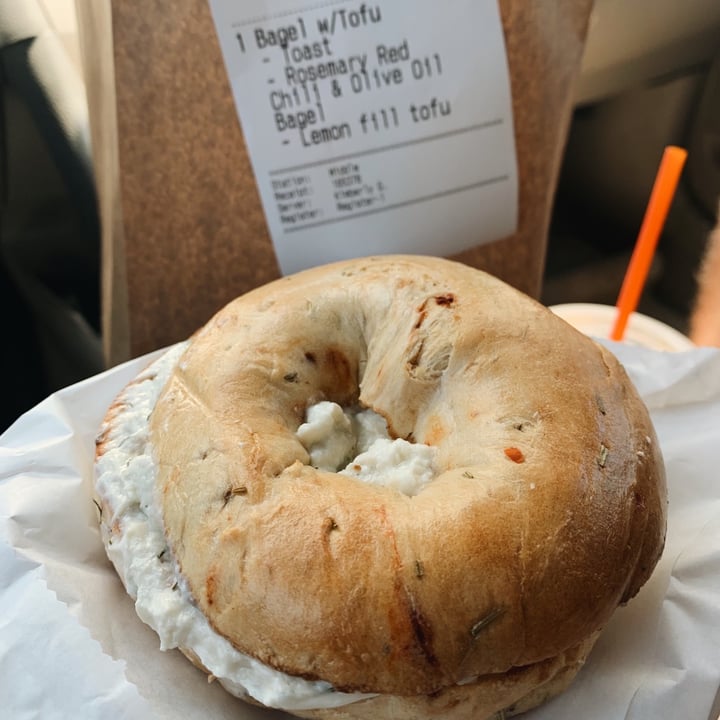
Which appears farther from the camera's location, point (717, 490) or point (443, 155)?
point (443, 155)

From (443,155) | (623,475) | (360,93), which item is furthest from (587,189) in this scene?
(623,475)

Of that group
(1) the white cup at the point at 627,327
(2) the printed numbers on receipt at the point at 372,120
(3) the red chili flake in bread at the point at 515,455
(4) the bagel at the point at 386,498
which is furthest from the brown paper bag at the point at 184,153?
(3) the red chili flake in bread at the point at 515,455

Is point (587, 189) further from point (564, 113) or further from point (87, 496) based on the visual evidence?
point (87, 496)

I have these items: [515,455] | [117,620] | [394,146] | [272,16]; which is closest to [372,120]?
[394,146]

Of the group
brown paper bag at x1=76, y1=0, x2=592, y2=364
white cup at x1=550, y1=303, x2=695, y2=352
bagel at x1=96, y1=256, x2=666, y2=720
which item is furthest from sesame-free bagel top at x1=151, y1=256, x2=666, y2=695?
white cup at x1=550, y1=303, x2=695, y2=352

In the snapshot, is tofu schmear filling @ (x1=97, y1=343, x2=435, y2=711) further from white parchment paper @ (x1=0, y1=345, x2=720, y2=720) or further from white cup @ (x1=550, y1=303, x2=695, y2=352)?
white cup @ (x1=550, y1=303, x2=695, y2=352)
